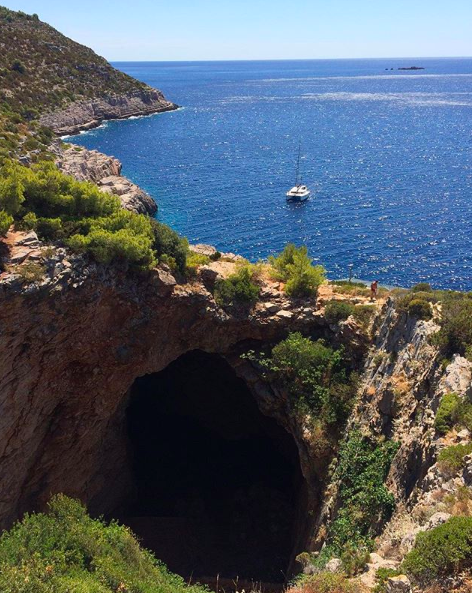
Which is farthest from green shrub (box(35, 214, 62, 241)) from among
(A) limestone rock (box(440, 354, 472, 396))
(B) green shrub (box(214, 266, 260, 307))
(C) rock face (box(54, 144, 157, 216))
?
(C) rock face (box(54, 144, 157, 216))

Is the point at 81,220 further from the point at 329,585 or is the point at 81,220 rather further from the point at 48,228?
the point at 329,585

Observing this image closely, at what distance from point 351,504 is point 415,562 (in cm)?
765

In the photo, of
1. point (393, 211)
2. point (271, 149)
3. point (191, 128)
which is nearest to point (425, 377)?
point (393, 211)

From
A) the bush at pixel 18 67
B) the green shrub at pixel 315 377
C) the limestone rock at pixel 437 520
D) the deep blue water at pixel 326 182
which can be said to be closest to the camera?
the limestone rock at pixel 437 520

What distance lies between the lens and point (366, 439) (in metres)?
21.9

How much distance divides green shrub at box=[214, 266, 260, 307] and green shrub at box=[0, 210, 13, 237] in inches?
415

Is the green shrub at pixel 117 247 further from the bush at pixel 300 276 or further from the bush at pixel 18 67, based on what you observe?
the bush at pixel 18 67

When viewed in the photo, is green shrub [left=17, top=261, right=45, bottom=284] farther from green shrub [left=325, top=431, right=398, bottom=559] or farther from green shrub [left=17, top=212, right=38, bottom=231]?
green shrub [left=325, top=431, right=398, bottom=559]

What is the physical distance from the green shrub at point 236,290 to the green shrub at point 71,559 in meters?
12.2

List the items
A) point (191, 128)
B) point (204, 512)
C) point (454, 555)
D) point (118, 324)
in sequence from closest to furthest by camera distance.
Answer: point (454, 555) → point (118, 324) → point (204, 512) → point (191, 128)

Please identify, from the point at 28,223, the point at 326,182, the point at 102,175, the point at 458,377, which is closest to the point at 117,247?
the point at 28,223

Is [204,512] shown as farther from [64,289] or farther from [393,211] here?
[393,211]

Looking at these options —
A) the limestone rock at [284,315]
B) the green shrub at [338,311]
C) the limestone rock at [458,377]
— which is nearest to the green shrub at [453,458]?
the limestone rock at [458,377]

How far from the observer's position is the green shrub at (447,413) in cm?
1723
